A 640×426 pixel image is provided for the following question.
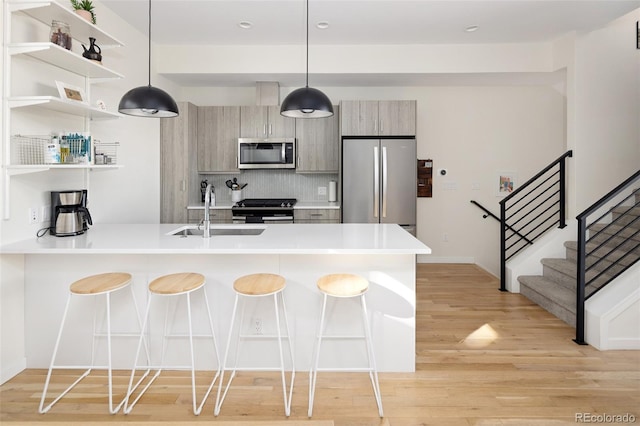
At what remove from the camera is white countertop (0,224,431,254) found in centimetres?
224

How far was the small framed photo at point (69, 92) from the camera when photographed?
8.32ft

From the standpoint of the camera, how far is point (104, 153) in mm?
3248

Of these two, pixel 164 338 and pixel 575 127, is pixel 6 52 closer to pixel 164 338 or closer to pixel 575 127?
pixel 164 338

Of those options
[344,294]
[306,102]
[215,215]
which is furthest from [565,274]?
[215,215]

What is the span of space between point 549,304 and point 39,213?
13.8ft

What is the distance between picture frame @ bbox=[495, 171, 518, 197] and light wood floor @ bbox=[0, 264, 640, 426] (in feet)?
9.14

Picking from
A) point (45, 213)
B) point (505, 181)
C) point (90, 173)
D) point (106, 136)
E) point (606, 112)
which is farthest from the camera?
point (505, 181)

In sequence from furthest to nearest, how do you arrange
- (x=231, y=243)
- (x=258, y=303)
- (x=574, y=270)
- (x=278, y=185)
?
(x=278, y=185)
(x=574, y=270)
(x=258, y=303)
(x=231, y=243)

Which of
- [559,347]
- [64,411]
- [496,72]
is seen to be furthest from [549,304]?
[64,411]

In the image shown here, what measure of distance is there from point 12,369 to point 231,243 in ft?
5.16

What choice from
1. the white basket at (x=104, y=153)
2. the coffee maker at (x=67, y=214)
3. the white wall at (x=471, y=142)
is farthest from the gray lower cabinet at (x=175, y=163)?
the coffee maker at (x=67, y=214)

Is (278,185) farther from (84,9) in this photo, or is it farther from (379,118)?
(84,9)

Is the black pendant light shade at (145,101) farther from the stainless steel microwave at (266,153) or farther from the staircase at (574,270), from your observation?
the staircase at (574,270)

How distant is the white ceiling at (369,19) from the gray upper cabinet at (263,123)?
0.81 m
